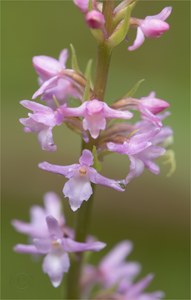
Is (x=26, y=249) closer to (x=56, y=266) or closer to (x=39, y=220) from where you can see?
(x=56, y=266)

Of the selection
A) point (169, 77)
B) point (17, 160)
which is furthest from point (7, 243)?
point (169, 77)

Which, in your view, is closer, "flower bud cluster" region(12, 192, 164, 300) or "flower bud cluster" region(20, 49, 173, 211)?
"flower bud cluster" region(20, 49, 173, 211)

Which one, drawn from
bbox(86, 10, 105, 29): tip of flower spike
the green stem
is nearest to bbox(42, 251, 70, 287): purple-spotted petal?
the green stem

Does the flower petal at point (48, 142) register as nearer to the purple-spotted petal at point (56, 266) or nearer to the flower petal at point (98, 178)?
the flower petal at point (98, 178)

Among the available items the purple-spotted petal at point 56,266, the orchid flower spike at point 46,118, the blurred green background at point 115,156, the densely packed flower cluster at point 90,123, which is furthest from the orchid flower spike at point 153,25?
the blurred green background at point 115,156

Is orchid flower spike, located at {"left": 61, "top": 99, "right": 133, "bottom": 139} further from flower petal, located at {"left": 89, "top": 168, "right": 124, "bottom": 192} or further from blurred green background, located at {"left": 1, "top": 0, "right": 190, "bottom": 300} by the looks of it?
blurred green background, located at {"left": 1, "top": 0, "right": 190, "bottom": 300}

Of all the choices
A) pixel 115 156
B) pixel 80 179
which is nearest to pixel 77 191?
pixel 80 179
